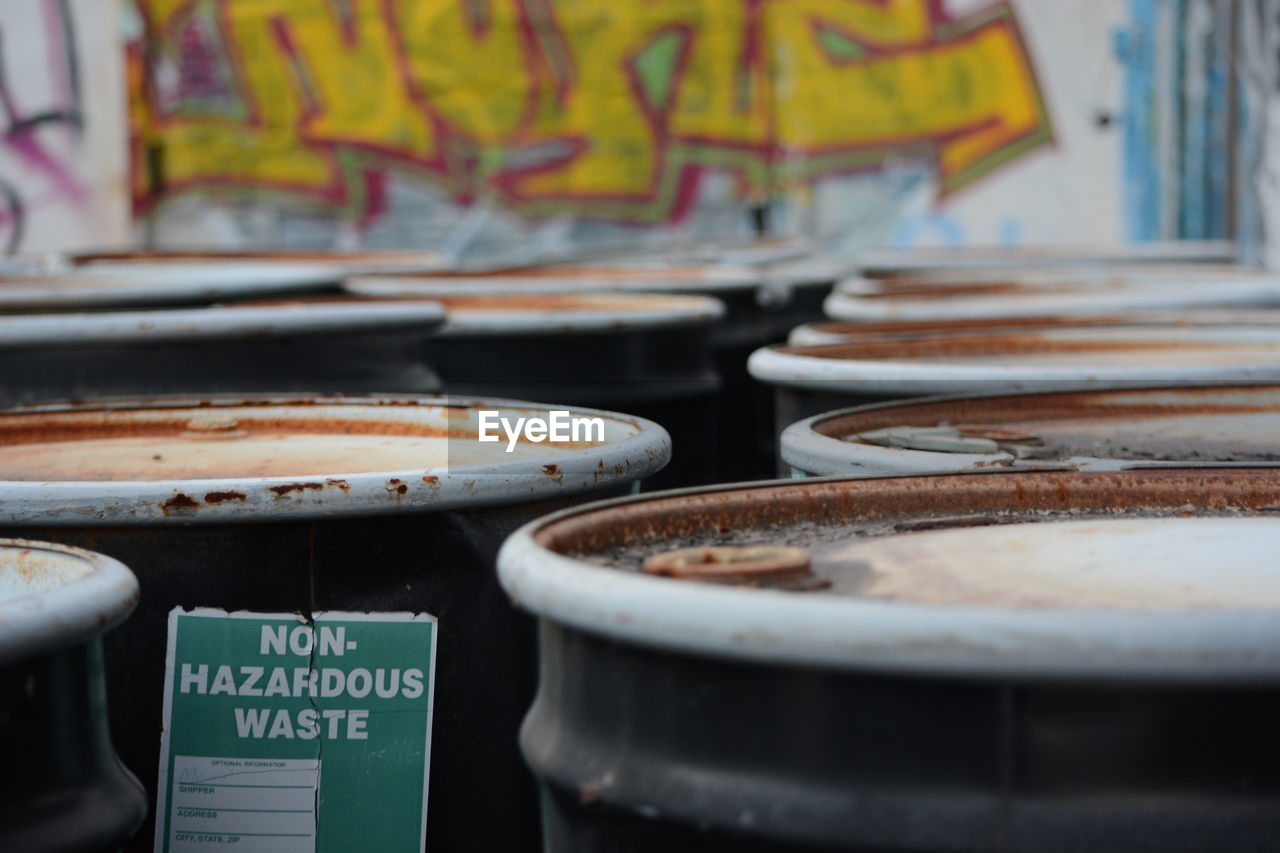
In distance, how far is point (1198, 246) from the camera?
5148mm

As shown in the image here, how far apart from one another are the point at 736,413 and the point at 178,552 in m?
2.01

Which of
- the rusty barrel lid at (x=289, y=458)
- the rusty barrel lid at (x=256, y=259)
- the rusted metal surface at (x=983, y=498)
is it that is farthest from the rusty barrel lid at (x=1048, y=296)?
the rusty barrel lid at (x=256, y=259)

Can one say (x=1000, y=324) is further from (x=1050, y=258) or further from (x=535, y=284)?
(x=1050, y=258)

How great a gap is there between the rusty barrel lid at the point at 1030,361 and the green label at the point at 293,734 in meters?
0.79

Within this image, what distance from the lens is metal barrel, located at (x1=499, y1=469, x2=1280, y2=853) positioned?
0.83 metres

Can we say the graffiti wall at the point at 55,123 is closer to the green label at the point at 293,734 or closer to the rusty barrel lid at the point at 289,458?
the rusty barrel lid at the point at 289,458

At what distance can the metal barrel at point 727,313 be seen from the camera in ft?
10.5

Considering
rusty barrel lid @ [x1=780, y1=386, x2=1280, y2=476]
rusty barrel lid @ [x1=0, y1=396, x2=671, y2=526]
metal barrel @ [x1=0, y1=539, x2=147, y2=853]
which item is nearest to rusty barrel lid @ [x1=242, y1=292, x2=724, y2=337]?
rusty barrel lid @ [x1=0, y1=396, x2=671, y2=526]

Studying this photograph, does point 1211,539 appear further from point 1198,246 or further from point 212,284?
point 1198,246

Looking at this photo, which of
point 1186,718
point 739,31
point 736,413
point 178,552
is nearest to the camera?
point 1186,718

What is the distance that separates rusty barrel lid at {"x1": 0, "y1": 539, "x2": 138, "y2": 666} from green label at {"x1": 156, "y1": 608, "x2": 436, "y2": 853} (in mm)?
164

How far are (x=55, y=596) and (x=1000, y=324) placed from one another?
6.34 ft

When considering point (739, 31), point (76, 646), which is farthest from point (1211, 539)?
point (739, 31)

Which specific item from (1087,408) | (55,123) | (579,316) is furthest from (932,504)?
(55,123)
